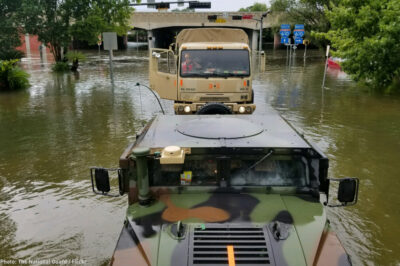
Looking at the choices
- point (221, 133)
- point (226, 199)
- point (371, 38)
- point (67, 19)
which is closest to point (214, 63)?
point (221, 133)

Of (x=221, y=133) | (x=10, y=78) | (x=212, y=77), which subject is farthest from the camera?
(x=10, y=78)

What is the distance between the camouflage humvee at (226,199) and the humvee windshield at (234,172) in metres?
0.01

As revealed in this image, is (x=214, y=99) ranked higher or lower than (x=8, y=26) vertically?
lower

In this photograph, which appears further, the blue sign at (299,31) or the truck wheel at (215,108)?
the blue sign at (299,31)

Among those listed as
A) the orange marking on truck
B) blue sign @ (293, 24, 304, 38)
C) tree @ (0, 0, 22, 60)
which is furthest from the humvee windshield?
blue sign @ (293, 24, 304, 38)

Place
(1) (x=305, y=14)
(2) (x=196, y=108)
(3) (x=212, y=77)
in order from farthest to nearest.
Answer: (1) (x=305, y=14), (2) (x=196, y=108), (3) (x=212, y=77)

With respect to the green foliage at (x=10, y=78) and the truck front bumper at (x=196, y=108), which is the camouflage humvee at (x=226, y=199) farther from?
the green foliage at (x=10, y=78)

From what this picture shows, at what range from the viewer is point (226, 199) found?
147 inches

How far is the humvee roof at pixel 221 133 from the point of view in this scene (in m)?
3.90

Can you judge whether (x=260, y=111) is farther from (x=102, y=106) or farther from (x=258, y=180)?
(x=258, y=180)

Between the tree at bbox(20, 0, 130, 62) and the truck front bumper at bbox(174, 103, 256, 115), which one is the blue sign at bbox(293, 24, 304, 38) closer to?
the tree at bbox(20, 0, 130, 62)

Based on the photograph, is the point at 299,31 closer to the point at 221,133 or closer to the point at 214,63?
the point at 214,63

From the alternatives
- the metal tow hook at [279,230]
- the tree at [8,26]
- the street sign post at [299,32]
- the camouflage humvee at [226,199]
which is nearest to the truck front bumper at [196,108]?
the camouflage humvee at [226,199]

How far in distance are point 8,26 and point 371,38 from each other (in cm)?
2024
